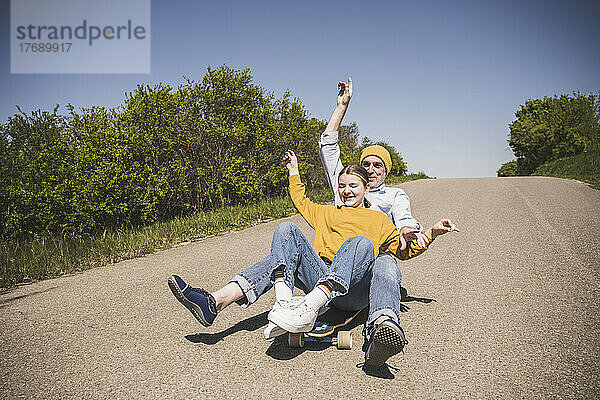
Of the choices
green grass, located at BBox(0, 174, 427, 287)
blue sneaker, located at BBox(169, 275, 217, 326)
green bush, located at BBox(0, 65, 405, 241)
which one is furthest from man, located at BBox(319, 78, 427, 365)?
green bush, located at BBox(0, 65, 405, 241)

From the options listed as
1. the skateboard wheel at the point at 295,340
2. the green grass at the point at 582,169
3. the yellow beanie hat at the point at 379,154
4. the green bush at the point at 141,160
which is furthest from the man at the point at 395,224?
the green grass at the point at 582,169

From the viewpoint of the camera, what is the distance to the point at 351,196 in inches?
134

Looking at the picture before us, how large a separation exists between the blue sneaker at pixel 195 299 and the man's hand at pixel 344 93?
2.27 meters

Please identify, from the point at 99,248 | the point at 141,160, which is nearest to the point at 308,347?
the point at 99,248

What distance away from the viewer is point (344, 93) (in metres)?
4.23

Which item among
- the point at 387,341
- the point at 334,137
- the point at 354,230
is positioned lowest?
the point at 387,341

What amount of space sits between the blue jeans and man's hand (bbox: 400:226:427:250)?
17cm

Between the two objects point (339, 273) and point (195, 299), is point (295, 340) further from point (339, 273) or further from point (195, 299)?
point (195, 299)

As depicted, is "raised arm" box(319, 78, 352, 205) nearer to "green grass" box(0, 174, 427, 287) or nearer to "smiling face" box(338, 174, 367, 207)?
"smiling face" box(338, 174, 367, 207)

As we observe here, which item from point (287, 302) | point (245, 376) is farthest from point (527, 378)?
point (245, 376)

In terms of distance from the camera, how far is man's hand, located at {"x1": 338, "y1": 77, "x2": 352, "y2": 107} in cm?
421

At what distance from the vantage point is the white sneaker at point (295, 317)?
269 cm

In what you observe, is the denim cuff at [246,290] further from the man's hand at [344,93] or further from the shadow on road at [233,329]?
the man's hand at [344,93]

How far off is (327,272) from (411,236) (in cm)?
75
